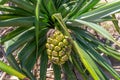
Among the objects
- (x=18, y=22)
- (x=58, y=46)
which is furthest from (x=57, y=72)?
(x=18, y=22)

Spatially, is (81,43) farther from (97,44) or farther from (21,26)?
(21,26)

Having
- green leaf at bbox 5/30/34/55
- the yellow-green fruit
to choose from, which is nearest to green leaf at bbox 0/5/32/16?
green leaf at bbox 5/30/34/55

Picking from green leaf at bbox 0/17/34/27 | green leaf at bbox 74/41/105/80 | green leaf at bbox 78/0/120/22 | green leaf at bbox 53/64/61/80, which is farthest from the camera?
green leaf at bbox 53/64/61/80

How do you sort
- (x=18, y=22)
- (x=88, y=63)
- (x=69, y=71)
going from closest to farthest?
(x=88, y=63) → (x=18, y=22) → (x=69, y=71)

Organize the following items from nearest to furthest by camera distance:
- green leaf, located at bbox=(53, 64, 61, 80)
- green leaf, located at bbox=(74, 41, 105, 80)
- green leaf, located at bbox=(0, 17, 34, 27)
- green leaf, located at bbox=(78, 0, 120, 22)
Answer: green leaf, located at bbox=(74, 41, 105, 80)
green leaf, located at bbox=(0, 17, 34, 27)
green leaf, located at bbox=(78, 0, 120, 22)
green leaf, located at bbox=(53, 64, 61, 80)

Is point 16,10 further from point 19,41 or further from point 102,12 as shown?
point 102,12

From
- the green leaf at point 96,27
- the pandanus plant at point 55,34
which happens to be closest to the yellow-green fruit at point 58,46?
the pandanus plant at point 55,34

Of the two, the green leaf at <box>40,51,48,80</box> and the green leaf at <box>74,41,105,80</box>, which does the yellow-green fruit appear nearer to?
the green leaf at <box>74,41,105,80</box>

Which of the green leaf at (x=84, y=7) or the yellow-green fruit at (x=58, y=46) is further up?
the green leaf at (x=84, y=7)

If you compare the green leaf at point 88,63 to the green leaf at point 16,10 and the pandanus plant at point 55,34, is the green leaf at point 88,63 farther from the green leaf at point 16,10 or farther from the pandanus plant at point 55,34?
the green leaf at point 16,10
